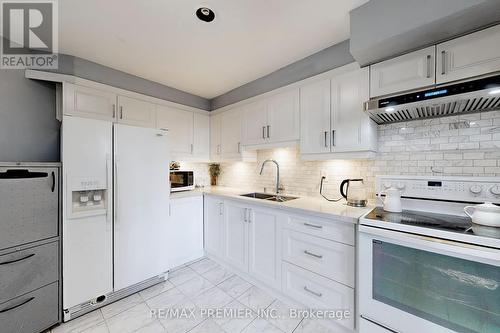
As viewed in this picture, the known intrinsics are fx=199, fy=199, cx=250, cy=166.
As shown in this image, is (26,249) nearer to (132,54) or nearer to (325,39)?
(132,54)

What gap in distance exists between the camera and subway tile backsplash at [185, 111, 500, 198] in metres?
1.47

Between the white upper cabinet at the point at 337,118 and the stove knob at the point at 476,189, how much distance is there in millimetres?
677

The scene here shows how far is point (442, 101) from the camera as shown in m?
1.28

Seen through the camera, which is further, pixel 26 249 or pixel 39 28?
pixel 39 28

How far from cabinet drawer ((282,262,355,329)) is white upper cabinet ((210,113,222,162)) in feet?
6.36

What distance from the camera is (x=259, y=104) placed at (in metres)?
2.62

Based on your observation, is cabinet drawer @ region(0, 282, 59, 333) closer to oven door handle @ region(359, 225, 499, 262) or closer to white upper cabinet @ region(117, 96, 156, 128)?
white upper cabinet @ region(117, 96, 156, 128)

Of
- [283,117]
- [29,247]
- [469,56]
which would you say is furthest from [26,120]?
[469,56]

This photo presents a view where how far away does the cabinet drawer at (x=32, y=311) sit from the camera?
1418mm

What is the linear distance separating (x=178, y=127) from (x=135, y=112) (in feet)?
1.93

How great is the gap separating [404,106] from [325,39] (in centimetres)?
99

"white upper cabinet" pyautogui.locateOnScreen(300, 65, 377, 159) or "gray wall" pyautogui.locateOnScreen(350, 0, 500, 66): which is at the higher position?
"gray wall" pyautogui.locateOnScreen(350, 0, 500, 66)

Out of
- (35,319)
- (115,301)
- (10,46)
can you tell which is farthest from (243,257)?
(10,46)

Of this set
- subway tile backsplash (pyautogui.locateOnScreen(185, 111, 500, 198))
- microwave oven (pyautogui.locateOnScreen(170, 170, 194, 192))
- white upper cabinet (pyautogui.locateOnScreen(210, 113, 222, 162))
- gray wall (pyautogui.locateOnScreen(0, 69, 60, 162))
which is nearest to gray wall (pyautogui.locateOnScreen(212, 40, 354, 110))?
white upper cabinet (pyautogui.locateOnScreen(210, 113, 222, 162))
